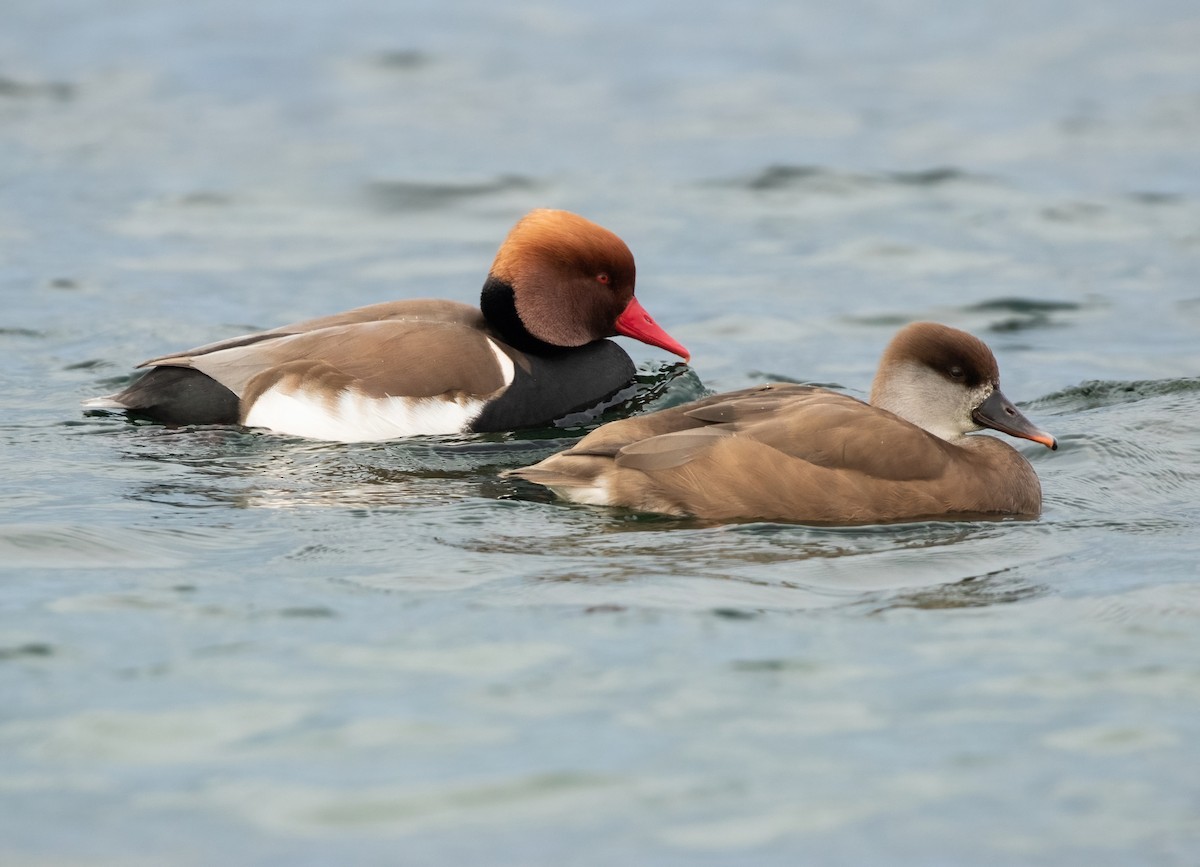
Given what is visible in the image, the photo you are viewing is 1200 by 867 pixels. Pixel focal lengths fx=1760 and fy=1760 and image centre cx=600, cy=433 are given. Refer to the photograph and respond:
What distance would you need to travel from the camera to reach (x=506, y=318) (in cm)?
875

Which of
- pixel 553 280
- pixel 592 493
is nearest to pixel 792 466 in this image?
pixel 592 493

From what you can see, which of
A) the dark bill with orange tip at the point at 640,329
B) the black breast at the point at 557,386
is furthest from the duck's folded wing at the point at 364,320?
the dark bill with orange tip at the point at 640,329

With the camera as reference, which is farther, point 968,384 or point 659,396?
point 659,396

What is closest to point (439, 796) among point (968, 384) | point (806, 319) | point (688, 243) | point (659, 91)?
point (968, 384)

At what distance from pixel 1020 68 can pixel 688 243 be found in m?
5.76

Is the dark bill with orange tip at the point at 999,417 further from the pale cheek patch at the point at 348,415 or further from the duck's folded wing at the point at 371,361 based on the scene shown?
the pale cheek patch at the point at 348,415

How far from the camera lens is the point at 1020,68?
16.9 m

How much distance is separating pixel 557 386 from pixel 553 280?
542 millimetres

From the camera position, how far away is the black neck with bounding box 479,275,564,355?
8711mm

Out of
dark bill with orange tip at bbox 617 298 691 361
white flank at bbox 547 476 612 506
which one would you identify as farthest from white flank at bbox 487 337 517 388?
white flank at bbox 547 476 612 506

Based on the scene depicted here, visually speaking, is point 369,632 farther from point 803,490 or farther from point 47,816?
point 803,490

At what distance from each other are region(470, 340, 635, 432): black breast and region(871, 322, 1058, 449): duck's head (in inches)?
73.3

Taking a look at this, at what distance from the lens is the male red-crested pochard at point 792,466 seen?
21.8ft

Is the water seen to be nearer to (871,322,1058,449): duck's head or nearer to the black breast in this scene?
the black breast
